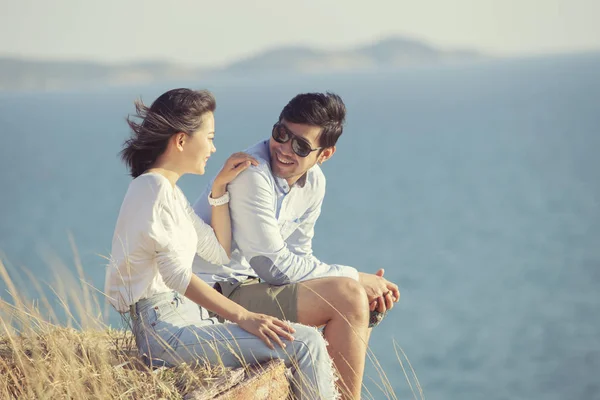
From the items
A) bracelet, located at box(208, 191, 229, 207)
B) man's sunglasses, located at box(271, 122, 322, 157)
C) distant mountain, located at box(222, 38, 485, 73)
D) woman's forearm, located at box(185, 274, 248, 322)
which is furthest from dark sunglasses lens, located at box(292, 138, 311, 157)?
distant mountain, located at box(222, 38, 485, 73)

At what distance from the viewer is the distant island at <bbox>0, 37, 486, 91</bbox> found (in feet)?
472

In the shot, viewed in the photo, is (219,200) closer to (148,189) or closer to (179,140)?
(179,140)

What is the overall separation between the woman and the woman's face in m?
0.03

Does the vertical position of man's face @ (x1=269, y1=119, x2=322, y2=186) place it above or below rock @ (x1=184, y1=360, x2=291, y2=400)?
above

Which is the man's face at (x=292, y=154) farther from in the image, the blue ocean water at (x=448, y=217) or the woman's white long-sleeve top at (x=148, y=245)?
the blue ocean water at (x=448, y=217)

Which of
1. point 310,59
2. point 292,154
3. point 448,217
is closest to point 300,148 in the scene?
point 292,154

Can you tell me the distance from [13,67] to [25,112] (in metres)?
7.27

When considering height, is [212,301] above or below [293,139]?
below

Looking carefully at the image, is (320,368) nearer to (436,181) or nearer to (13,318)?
(13,318)

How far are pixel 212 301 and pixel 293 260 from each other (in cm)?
59

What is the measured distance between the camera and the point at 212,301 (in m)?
3.72

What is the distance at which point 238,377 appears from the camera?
12.1ft

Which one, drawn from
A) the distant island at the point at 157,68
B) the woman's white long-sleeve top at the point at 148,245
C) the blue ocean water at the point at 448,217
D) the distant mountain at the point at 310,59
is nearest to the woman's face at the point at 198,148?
the woman's white long-sleeve top at the point at 148,245

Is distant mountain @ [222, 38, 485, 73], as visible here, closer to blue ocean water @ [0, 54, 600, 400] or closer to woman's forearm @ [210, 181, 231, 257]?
blue ocean water @ [0, 54, 600, 400]
